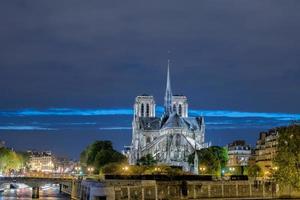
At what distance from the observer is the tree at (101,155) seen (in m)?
158

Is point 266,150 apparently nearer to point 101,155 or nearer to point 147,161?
point 101,155

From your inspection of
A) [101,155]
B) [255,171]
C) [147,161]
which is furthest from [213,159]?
[147,161]

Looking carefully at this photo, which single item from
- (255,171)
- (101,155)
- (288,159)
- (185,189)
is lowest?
(185,189)

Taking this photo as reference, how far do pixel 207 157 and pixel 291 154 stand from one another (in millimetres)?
84103

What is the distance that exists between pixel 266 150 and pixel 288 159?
83.4m

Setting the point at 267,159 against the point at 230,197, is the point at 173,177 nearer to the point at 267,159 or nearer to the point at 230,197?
the point at 230,197

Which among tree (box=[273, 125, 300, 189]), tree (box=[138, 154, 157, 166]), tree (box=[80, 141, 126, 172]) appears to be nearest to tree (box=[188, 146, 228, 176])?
tree (box=[138, 154, 157, 166])

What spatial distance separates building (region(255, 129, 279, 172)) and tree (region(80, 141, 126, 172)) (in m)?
35.3

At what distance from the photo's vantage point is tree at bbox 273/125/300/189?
243 feet

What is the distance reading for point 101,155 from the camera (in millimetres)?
158500

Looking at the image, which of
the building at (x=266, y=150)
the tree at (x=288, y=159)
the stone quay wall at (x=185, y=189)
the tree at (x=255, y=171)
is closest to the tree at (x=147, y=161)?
the building at (x=266, y=150)

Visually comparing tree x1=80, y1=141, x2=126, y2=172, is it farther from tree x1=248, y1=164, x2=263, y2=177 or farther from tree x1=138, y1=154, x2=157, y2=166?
tree x1=248, y1=164, x2=263, y2=177

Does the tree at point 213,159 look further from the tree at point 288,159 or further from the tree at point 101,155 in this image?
the tree at point 288,159

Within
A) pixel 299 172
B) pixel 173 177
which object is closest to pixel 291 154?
pixel 299 172
